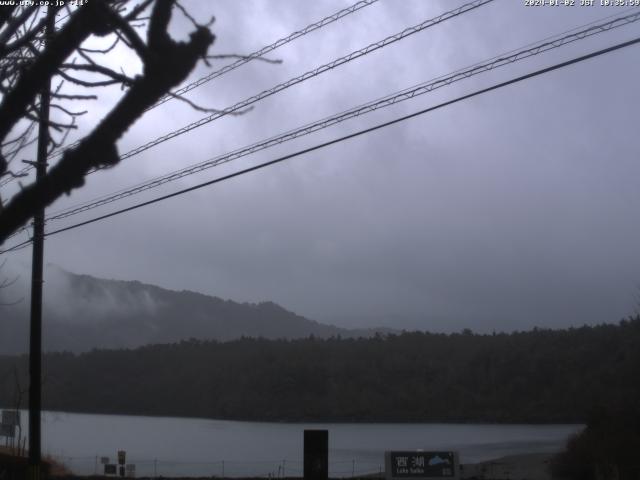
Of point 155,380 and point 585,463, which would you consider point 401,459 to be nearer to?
point 585,463

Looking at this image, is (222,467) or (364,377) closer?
(222,467)

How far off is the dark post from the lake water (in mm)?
26050

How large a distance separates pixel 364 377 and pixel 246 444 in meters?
46.8

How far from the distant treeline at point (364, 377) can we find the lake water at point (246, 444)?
24.5ft

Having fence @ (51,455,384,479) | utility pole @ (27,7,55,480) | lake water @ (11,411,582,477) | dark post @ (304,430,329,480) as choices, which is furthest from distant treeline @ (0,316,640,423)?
dark post @ (304,430,329,480)

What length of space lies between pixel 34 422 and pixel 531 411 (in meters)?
85.5

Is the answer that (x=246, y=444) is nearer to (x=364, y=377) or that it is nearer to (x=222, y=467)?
(x=222, y=467)

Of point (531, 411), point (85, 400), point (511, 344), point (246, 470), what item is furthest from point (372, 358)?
point (246, 470)

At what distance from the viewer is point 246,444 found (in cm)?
6700

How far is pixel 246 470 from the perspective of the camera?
146ft

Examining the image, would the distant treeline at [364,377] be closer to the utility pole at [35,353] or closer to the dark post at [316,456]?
the utility pole at [35,353]

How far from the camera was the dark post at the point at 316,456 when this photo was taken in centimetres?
1372

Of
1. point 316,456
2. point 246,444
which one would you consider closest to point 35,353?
point 316,456

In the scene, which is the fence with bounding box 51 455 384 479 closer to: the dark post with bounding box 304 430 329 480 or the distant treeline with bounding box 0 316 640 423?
the dark post with bounding box 304 430 329 480
